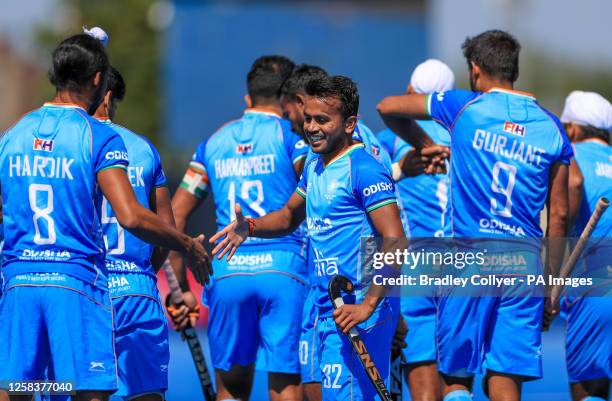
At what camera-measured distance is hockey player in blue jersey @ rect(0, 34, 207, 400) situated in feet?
18.1

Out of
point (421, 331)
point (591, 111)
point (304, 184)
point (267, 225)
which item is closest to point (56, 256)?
point (267, 225)

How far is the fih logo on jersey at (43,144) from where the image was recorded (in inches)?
220

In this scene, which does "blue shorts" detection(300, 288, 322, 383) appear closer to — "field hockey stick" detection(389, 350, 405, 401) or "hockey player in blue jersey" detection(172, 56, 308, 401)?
"hockey player in blue jersey" detection(172, 56, 308, 401)

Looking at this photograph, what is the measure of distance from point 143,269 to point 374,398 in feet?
5.82

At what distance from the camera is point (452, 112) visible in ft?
23.0

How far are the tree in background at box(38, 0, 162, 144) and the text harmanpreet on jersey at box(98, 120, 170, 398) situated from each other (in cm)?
4283

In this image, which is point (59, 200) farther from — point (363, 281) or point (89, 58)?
point (363, 281)

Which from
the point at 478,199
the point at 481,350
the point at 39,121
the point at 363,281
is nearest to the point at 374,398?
the point at 363,281

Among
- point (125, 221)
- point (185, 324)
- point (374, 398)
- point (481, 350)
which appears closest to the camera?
point (125, 221)

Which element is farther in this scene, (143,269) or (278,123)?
(278,123)

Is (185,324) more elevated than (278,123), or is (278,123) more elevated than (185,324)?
(278,123)

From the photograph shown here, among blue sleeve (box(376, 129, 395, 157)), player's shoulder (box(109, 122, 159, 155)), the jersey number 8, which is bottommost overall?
the jersey number 8

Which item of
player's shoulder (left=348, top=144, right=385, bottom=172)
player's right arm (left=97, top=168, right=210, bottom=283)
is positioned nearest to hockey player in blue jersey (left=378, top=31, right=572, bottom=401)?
player's shoulder (left=348, top=144, right=385, bottom=172)

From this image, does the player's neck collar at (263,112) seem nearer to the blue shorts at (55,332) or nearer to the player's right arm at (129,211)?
the player's right arm at (129,211)
